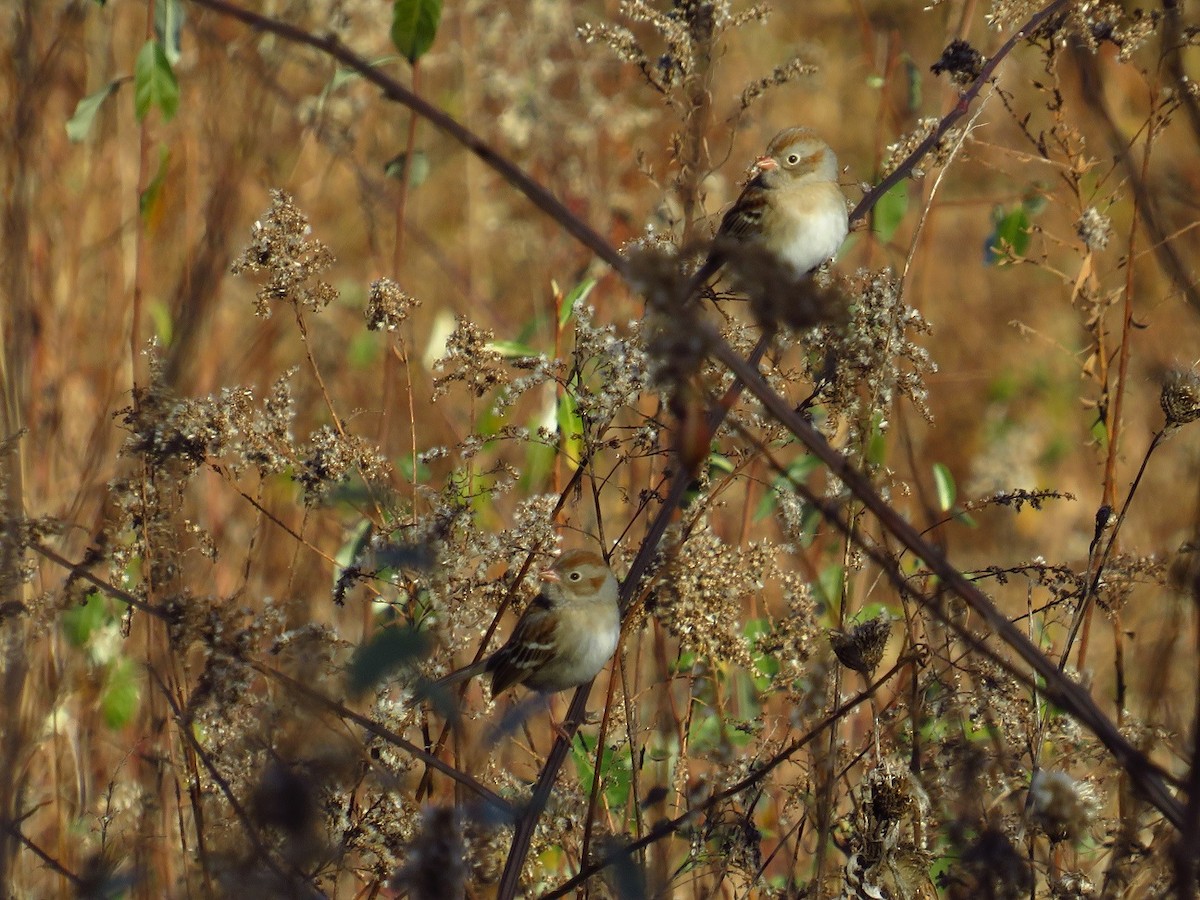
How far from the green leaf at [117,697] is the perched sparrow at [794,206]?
1881 mm

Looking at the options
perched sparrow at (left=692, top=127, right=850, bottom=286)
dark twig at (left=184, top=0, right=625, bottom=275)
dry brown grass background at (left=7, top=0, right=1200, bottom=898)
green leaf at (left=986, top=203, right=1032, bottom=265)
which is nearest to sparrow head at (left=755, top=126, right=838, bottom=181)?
perched sparrow at (left=692, top=127, right=850, bottom=286)

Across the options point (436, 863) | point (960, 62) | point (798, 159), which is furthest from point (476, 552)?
point (798, 159)

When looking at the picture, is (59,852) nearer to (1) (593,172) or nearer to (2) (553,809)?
(2) (553,809)

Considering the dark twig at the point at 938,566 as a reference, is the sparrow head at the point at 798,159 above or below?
above

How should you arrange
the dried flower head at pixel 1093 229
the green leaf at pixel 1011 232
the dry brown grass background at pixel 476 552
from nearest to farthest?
the dry brown grass background at pixel 476 552, the dried flower head at pixel 1093 229, the green leaf at pixel 1011 232

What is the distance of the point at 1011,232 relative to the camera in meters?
3.24

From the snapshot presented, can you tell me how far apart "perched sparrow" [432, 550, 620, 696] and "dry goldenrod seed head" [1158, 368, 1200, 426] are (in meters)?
1.07

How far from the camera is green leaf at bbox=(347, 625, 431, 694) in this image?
1.28 meters

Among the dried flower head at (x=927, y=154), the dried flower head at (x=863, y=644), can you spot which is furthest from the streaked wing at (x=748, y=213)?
the dried flower head at (x=863, y=644)

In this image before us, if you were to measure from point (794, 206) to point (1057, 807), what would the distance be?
1.99 meters

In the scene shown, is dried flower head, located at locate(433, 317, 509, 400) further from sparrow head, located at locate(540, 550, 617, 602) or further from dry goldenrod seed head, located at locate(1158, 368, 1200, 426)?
dry goldenrod seed head, located at locate(1158, 368, 1200, 426)

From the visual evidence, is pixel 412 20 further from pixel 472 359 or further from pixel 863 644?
pixel 863 644

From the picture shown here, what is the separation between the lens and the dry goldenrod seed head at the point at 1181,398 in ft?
7.42

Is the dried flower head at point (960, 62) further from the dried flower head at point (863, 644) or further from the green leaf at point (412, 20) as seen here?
the dried flower head at point (863, 644)
